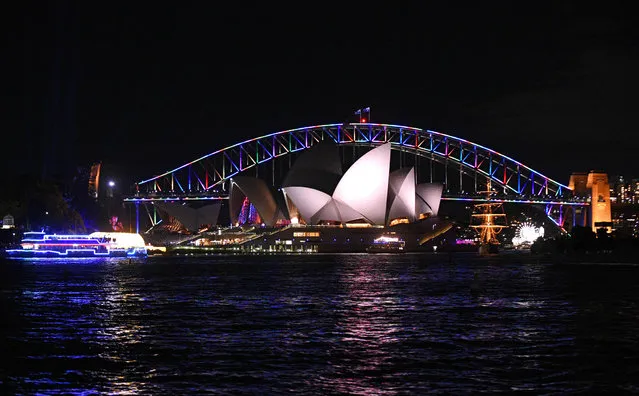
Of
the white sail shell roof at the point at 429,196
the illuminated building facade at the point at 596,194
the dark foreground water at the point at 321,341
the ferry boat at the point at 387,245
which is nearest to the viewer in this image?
the dark foreground water at the point at 321,341

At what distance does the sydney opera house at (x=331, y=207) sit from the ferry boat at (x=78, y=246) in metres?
26.8

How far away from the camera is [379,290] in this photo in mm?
47938

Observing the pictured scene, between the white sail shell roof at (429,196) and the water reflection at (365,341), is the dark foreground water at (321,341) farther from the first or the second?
the white sail shell roof at (429,196)

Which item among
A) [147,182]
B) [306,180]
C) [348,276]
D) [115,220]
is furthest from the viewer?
[147,182]

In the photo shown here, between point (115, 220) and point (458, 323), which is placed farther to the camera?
point (115, 220)

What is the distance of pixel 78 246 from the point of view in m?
127

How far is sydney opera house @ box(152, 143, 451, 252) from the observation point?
13625 cm

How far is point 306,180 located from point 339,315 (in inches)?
4198

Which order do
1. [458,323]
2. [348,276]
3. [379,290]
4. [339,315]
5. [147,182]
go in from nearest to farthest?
[458,323] < [339,315] < [379,290] < [348,276] < [147,182]

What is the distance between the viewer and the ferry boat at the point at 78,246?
124 metres

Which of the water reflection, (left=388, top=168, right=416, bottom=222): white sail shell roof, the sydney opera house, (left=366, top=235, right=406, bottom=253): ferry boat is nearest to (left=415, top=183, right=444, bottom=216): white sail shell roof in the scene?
the sydney opera house

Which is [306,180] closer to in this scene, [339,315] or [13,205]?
[13,205]

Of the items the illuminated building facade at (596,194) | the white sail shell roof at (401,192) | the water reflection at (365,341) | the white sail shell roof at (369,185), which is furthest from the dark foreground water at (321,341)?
the illuminated building facade at (596,194)

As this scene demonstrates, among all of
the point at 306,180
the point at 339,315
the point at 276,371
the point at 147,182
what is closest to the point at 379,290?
the point at 339,315
